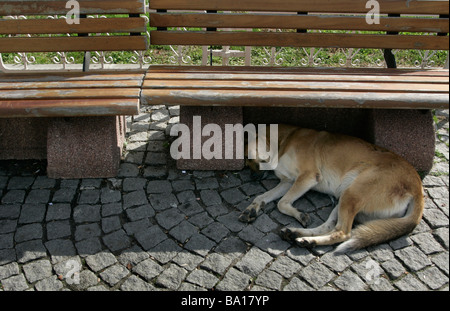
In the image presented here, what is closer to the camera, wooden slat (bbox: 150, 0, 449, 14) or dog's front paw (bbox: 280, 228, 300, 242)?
dog's front paw (bbox: 280, 228, 300, 242)

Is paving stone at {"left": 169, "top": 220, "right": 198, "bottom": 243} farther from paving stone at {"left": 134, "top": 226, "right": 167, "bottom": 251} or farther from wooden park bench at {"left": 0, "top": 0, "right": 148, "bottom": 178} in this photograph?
wooden park bench at {"left": 0, "top": 0, "right": 148, "bottom": 178}

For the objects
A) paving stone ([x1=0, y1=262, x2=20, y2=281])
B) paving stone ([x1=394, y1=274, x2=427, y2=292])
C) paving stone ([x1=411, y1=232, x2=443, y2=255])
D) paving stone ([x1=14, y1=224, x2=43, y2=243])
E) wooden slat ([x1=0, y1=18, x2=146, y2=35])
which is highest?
wooden slat ([x1=0, y1=18, x2=146, y2=35])

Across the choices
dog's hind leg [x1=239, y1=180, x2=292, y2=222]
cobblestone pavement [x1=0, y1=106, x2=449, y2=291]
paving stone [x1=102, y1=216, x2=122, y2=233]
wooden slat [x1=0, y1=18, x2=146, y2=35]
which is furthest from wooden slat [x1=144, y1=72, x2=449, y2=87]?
paving stone [x1=102, y1=216, x2=122, y2=233]

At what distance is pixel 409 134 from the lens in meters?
4.49

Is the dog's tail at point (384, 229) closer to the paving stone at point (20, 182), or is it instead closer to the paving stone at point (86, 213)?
the paving stone at point (86, 213)

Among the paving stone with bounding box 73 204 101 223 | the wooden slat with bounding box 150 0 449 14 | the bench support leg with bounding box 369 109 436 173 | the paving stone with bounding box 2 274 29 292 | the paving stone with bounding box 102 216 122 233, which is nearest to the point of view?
the paving stone with bounding box 2 274 29 292

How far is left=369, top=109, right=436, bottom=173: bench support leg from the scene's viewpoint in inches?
176

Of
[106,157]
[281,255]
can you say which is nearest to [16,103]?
[106,157]

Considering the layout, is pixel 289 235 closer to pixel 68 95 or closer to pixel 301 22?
pixel 68 95

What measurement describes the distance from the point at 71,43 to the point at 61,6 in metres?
0.36

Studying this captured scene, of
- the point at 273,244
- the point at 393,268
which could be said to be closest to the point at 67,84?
the point at 273,244

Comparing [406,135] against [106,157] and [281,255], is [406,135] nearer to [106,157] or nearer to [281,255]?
[281,255]

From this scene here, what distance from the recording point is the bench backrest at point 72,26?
455cm

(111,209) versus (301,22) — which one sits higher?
(301,22)
